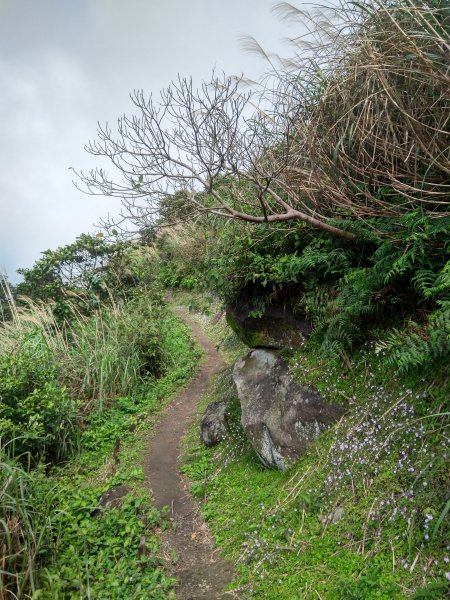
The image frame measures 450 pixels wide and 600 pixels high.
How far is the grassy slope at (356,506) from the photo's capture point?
107 inches

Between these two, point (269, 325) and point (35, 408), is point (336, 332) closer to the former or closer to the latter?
point (269, 325)

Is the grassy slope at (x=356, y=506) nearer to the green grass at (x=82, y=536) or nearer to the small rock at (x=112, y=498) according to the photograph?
the green grass at (x=82, y=536)

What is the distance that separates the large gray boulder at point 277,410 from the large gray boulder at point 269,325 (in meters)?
0.17

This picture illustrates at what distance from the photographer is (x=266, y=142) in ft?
18.9

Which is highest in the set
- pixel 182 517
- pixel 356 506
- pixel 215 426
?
pixel 215 426

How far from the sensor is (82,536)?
3.99 m

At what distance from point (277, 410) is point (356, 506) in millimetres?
1492

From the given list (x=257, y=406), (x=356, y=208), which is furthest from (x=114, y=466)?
(x=356, y=208)

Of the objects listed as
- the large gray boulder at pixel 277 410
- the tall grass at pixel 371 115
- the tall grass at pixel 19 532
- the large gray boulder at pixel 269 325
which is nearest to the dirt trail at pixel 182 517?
the large gray boulder at pixel 277 410

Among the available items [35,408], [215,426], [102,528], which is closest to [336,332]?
[215,426]

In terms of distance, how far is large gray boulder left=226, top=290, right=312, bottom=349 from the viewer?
199 inches

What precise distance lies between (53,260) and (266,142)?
8278mm

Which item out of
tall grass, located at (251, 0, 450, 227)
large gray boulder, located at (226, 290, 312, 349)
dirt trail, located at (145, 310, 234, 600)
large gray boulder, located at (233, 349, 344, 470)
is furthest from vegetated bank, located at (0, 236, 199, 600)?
tall grass, located at (251, 0, 450, 227)

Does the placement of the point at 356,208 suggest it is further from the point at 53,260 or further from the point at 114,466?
the point at 53,260
